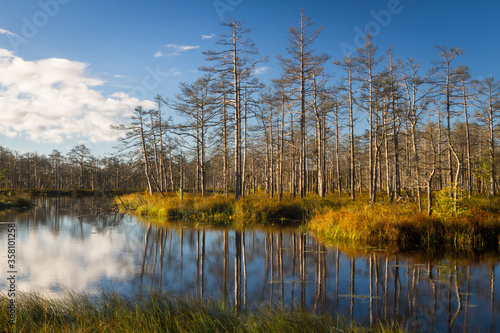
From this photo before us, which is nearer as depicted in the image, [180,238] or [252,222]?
[180,238]

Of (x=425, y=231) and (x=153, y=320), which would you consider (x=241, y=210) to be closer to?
(x=425, y=231)

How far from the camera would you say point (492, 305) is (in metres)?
6.81

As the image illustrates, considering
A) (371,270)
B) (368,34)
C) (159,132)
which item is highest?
(368,34)

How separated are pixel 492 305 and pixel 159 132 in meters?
36.3

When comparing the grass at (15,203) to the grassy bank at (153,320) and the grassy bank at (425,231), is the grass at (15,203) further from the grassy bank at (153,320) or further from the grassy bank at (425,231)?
the grassy bank at (153,320)

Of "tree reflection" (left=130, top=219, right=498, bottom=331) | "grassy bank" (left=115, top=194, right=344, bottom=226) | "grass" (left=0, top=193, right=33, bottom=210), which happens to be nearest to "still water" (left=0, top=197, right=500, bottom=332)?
"tree reflection" (left=130, top=219, right=498, bottom=331)

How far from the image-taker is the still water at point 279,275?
6.62 m

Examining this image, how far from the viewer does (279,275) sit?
9.17 metres

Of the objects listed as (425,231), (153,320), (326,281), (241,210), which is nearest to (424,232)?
(425,231)

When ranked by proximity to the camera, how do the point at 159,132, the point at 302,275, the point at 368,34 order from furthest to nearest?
the point at 159,132 → the point at 368,34 → the point at 302,275

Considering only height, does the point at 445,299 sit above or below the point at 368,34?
below

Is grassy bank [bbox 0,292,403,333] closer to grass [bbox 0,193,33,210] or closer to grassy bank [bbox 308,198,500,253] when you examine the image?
grassy bank [bbox 308,198,500,253]

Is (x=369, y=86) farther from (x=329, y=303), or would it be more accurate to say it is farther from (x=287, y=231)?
(x=329, y=303)

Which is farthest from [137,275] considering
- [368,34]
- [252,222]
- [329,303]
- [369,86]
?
[368,34]
